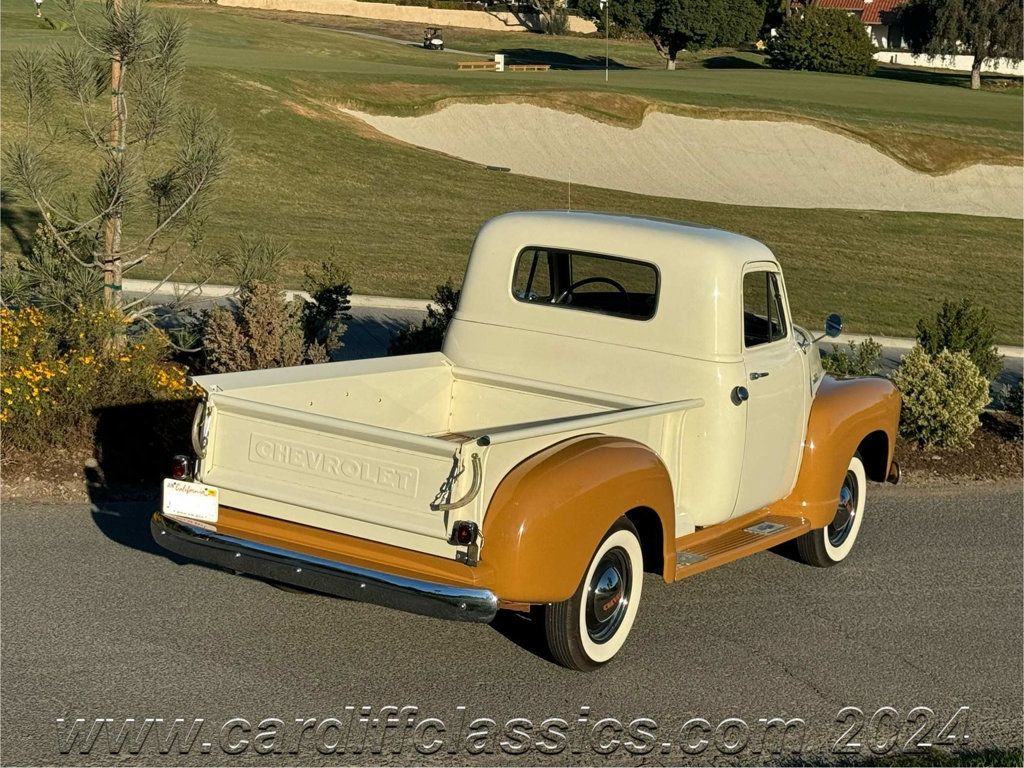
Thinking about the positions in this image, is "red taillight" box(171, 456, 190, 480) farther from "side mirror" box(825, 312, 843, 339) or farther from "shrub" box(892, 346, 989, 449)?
"shrub" box(892, 346, 989, 449)

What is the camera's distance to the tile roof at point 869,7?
89875 mm

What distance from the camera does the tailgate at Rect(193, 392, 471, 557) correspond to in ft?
17.9

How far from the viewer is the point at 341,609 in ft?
21.3

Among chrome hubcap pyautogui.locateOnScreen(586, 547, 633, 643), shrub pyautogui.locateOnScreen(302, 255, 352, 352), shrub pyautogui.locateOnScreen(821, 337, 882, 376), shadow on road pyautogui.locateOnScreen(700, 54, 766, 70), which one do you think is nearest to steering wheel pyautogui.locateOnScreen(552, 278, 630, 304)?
chrome hubcap pyautogui.locateOnScreen(586, 547, 633, 643)

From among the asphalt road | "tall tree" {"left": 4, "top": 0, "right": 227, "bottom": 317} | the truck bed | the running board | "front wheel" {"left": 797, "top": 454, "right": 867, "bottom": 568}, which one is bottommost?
the asphalt road

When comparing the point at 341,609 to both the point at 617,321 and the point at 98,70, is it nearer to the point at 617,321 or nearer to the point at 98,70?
the point at 617,321

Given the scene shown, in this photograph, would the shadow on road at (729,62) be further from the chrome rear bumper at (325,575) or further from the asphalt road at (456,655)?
the chrome rear bumper at (325,575)

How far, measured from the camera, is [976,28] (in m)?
69.1

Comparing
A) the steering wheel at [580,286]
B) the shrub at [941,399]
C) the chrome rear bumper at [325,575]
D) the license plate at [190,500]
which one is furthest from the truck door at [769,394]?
the shrub at [941,399]

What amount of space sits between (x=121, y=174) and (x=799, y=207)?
22.8 m

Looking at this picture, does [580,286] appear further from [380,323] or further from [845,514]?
[380,323]

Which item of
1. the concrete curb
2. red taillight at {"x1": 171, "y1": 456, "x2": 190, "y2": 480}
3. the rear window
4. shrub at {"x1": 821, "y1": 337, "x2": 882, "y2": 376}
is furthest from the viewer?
the concrete curb

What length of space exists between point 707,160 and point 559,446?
1153 inches

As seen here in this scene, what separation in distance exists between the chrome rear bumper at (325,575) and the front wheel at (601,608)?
0.43 meters
